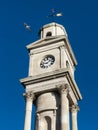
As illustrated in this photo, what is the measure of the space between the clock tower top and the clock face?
5.82 meters

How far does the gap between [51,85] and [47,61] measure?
5.74 metres

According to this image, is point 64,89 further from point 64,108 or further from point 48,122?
point 48,122

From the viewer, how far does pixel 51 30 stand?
204 feet

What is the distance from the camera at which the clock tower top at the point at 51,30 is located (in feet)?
203

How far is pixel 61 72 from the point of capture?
52062 mm

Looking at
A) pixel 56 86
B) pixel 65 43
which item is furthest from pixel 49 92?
pixel 65 43

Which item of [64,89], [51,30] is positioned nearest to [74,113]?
[64,89]

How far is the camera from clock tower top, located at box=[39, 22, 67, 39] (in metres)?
61.8

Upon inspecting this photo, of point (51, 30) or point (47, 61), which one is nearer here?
point (47, 61)

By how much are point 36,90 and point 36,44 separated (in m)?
9.61

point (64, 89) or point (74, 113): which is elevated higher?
point (64, 89)

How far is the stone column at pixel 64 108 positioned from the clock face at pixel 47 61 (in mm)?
6107

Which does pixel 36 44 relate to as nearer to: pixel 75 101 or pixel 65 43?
pixel 65 43

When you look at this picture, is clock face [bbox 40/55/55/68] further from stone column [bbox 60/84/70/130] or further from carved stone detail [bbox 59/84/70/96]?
stone column [bbox 60/84/70/130]
